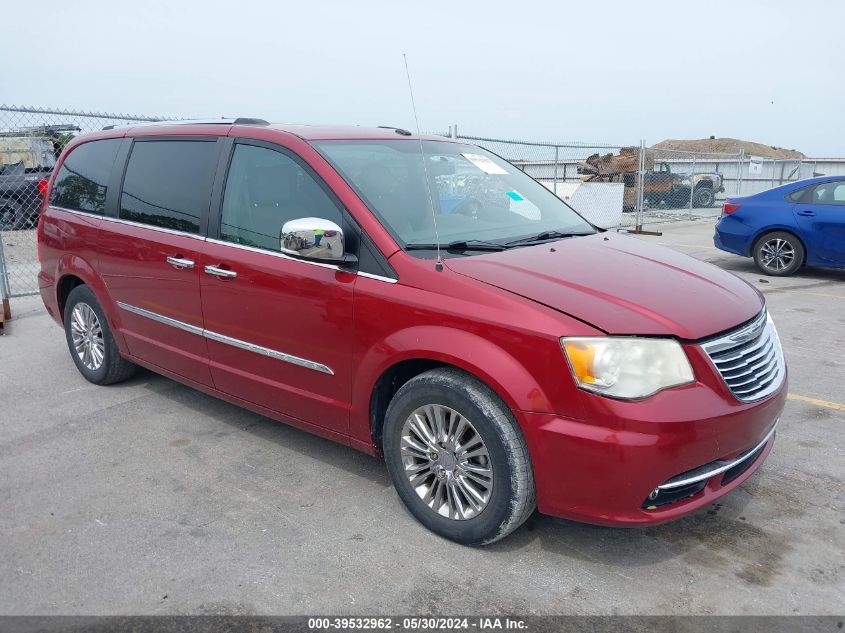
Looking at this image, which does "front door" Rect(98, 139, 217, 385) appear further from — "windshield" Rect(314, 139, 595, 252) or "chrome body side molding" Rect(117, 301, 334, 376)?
"windshield" Rect(314, 139, 595, 252)

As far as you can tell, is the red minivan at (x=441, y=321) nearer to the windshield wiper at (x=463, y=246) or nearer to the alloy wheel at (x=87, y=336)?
the windshield wiper at (x=463, y=246)

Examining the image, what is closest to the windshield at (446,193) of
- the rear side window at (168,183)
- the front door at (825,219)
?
the rear side window at (168,183)

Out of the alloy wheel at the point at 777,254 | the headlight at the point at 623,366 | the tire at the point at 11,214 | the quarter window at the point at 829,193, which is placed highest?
the quarter window at the point at 829,193

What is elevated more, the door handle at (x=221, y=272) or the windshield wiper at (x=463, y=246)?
the windshield wiper at (x=463, y=246)

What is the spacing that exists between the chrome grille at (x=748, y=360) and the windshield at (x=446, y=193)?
1193 millimetres

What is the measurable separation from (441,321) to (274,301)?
3.38 ft

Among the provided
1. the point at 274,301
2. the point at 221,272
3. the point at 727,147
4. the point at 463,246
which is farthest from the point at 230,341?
the point at 727,147

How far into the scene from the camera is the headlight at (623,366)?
2.62 meters

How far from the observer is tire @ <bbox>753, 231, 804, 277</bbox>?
9.59 meters

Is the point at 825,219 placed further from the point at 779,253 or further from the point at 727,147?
the point at 727,147

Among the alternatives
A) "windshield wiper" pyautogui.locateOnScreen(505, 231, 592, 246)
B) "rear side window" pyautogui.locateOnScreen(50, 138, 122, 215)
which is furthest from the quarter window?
"rear side window" pyautogui.locateOnScreen(50, 138, 122, 215)

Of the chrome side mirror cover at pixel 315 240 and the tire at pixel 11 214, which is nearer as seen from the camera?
the chrome side mirror cover at pixel 315 240

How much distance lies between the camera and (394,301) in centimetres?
310

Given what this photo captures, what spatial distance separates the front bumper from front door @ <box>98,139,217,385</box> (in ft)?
7.43
